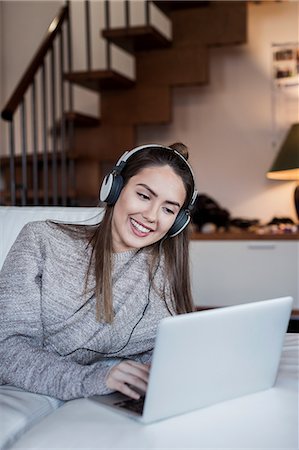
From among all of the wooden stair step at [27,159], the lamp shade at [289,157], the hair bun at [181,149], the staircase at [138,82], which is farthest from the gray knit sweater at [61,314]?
the wooden stair step at [27,159]

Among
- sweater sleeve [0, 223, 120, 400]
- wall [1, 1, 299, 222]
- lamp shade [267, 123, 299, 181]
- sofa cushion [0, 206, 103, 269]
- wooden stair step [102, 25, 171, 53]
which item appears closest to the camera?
sweater sleeve [0, 223, 120, 400]

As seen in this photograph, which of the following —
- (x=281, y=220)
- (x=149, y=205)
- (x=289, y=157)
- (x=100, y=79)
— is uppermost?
(x=100, y=79)

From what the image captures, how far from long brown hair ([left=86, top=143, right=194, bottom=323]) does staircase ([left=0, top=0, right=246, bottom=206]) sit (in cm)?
216

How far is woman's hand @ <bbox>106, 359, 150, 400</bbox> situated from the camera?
100 centimetres

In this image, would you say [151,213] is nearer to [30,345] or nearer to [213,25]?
[30,345]

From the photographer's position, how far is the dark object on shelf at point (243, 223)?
3314mm

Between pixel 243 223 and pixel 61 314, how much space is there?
7.09 ft

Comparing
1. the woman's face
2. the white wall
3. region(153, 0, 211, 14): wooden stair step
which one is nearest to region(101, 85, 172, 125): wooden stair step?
the white wall

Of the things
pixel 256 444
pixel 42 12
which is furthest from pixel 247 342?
pixel 42 12

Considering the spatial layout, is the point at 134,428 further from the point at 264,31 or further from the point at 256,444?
the point at 264,31

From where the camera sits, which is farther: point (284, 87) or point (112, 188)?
point (284, 87)

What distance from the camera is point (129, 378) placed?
3.33 feet

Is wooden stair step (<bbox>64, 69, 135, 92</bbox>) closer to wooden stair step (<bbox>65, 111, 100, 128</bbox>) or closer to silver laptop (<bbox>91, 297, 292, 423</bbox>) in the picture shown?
wooden stair step (<bbox>65, 111, 100, 128</bbox>)

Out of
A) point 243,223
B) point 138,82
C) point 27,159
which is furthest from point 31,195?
point 243,223
